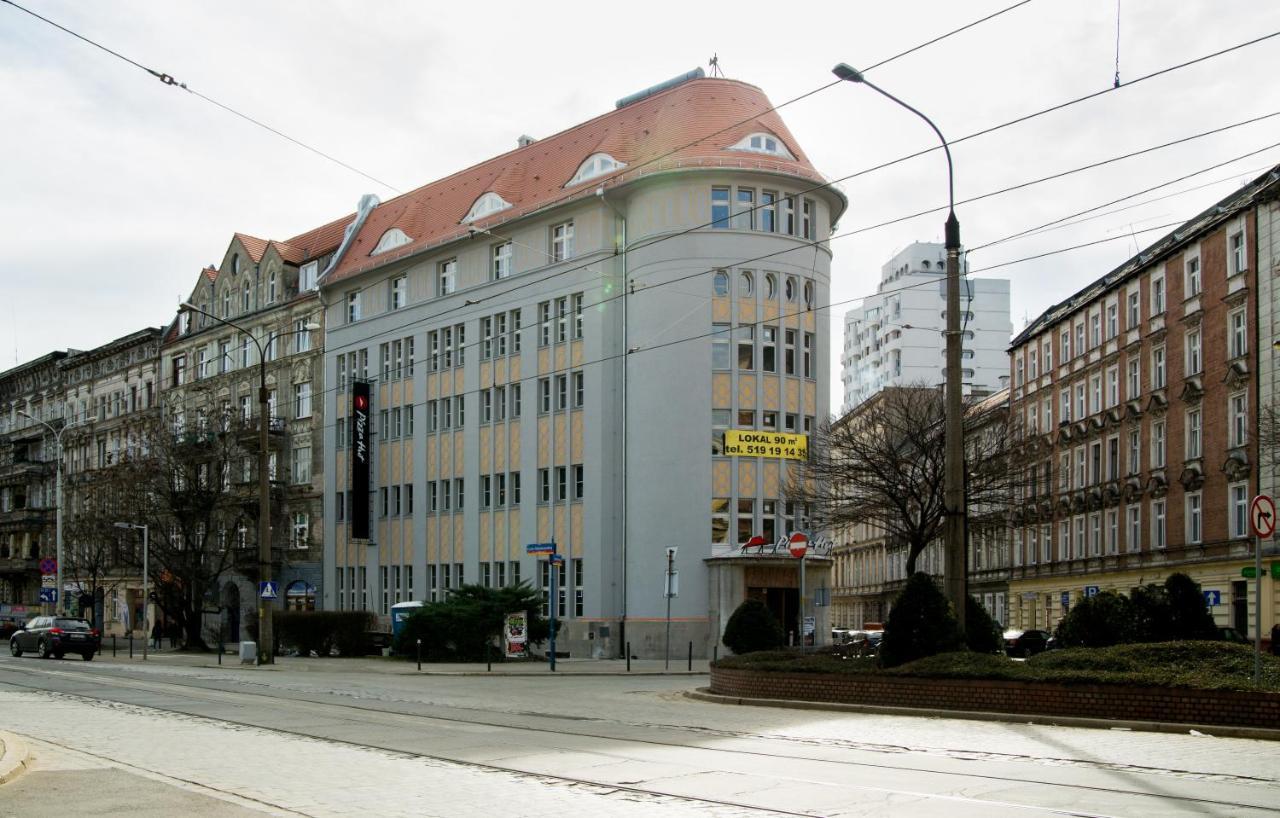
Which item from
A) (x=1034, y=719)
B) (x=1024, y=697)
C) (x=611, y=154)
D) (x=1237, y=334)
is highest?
(x=611, y=154)

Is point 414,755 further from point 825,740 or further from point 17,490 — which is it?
point 17,490

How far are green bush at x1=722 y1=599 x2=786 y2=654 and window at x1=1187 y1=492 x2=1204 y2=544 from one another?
26582 mm

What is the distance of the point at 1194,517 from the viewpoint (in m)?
50.0

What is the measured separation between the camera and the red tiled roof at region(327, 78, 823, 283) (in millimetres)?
47031

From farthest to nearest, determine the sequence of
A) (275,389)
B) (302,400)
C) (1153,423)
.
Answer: (275,389) → (302,400) → (1153,423)

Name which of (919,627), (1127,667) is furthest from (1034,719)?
(919,627)

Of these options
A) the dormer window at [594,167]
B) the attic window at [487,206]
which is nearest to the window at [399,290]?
the attic window at [487,206]

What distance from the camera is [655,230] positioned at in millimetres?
46812

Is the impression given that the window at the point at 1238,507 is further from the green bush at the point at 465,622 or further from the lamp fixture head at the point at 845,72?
the lamp fixture head at the point at 845,72

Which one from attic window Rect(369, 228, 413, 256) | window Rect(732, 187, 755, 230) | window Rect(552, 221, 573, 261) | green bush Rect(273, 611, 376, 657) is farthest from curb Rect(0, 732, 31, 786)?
attic window Rect(369, 228, 413, 256)

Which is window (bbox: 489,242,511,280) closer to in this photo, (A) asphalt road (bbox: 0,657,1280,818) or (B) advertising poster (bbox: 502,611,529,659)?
(B) advertising poster (bbox: 502,611,529,659)

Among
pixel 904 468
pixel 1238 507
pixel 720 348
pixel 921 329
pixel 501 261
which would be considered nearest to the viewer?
pixel 904 468

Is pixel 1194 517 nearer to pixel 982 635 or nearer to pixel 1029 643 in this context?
pixel 1029 643

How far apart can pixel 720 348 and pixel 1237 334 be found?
17.2 meters
